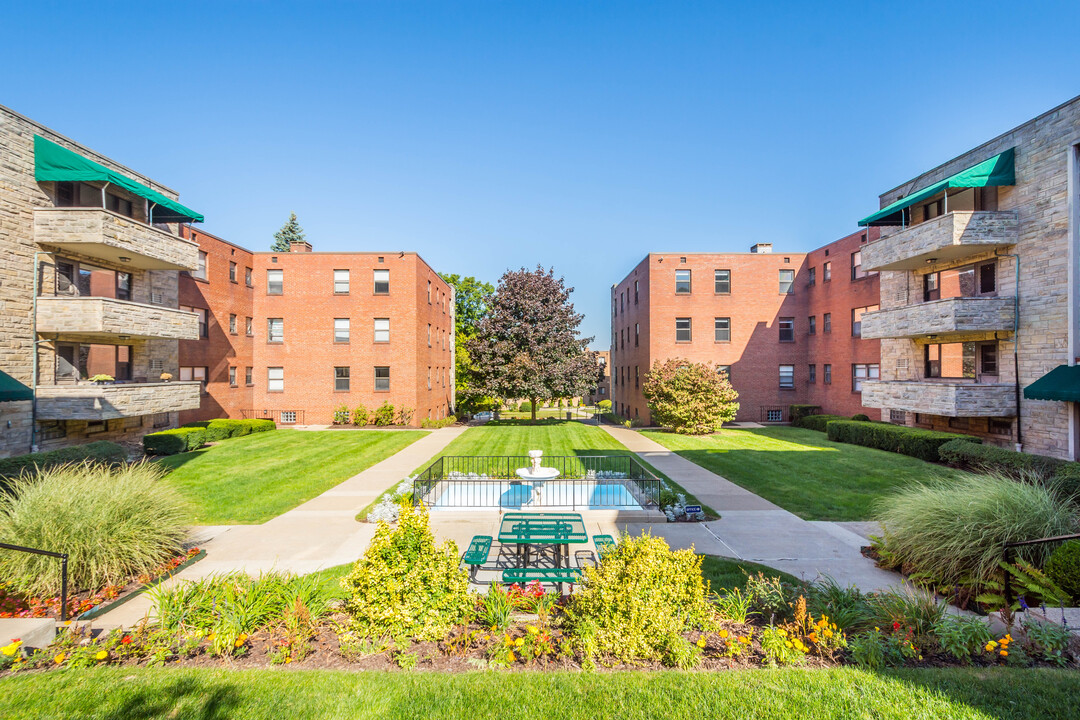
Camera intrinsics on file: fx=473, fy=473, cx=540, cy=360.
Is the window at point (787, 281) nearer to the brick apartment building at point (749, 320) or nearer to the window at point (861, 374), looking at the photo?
the brick apartment building at point (749, 320)

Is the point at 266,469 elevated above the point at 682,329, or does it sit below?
below

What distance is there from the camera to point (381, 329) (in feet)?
93.8

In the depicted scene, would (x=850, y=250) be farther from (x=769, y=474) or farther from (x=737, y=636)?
(x=737, y=636)

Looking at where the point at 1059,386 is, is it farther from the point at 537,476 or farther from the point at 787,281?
the point at 787,281

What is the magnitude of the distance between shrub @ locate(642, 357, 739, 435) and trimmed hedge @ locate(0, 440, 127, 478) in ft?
73.1

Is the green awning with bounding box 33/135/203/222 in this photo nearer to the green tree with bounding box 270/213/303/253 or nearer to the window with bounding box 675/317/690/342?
the window with bounding box 675/317/690/342

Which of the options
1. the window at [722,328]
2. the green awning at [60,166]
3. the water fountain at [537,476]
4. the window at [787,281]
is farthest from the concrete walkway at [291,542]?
the window at [787,281]

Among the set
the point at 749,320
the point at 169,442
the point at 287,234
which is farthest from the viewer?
the point at 287,234

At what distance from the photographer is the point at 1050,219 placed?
14133mm

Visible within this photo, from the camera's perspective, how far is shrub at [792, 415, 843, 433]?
25641 millimetres

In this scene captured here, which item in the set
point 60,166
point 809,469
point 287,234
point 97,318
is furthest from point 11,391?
point 287,234

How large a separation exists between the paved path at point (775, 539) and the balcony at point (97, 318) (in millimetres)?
17335

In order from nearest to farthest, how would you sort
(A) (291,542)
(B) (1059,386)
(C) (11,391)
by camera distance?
(A) (291,542)
(C) (11,391)
(B) (1059,386)

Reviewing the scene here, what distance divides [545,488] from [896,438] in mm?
14638
